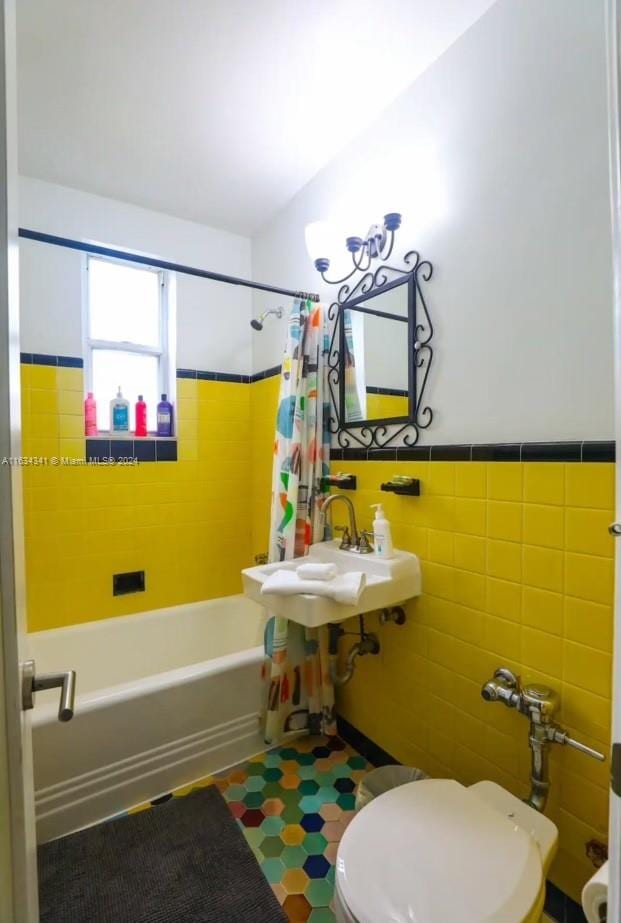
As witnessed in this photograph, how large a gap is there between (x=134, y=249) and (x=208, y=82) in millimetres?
939

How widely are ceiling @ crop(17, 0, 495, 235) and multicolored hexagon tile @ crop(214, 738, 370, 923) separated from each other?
255 centimetres

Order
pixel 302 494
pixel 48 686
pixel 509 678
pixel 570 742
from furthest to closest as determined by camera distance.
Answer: pixel 302 494
pixel 509 678
pixel 570 742
pixel 48 686

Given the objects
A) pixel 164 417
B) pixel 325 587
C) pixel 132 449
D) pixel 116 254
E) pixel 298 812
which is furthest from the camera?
pixel 164 417

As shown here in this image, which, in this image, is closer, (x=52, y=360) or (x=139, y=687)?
(x=139, y=687)

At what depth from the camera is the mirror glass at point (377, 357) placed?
4.91ft

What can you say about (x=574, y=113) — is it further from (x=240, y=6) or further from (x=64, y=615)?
(x=64, y=615)

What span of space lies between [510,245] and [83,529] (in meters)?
2.13

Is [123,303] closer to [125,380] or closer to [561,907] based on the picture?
[125,380]

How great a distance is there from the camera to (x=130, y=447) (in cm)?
215

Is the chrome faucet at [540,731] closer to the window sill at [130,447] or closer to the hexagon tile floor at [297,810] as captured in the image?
the hexagon tile floor at [297,810]

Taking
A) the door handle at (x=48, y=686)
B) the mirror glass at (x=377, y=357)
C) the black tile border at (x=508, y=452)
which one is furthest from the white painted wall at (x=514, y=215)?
the door handle at (x=48, y=686)

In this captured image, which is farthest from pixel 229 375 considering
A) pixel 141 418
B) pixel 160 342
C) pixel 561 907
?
pixel 561 907

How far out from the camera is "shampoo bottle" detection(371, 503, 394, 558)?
1.44 m

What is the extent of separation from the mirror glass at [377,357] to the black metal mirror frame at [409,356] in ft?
0.05
